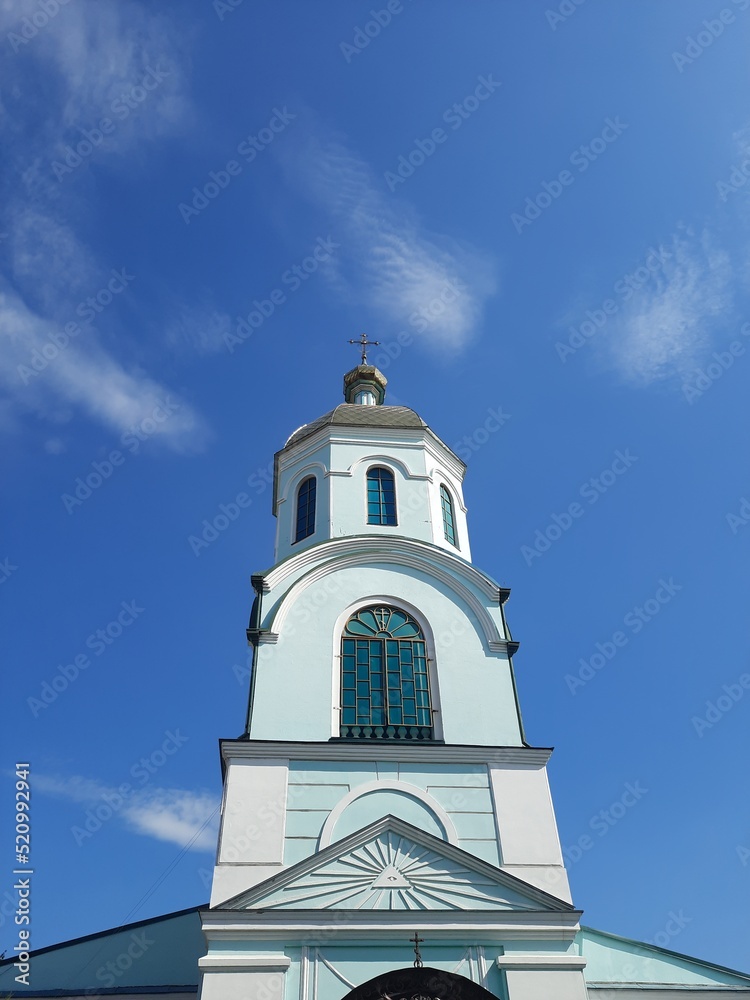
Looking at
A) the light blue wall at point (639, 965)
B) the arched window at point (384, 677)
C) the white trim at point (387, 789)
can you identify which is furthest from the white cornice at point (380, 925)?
the arched window at point (384, 677)

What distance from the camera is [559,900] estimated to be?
12.1 meters

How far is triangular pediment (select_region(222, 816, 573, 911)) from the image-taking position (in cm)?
1180

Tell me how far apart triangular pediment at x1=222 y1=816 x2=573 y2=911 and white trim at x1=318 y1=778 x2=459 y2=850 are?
0.27 m

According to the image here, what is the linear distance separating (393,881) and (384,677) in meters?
3.79

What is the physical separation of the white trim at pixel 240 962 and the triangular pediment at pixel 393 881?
63 centimetres

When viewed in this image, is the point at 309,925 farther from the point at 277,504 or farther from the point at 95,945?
the point at 277,504

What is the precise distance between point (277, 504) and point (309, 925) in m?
10.5

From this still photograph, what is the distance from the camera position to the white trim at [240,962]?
11.0 m

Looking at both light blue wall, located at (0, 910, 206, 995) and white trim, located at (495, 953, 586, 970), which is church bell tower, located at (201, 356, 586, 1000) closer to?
white trim, located at (495, 953, 586, 970)

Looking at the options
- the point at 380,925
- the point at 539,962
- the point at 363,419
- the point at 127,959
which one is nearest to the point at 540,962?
Answer: the point at 539,962

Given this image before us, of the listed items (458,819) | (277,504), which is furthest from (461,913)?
(277,504)

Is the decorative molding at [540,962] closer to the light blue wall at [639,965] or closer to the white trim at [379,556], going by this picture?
the light blue wall at [639,965]

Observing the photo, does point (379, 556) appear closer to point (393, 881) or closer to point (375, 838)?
point (375, 838)

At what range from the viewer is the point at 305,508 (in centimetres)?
1897
